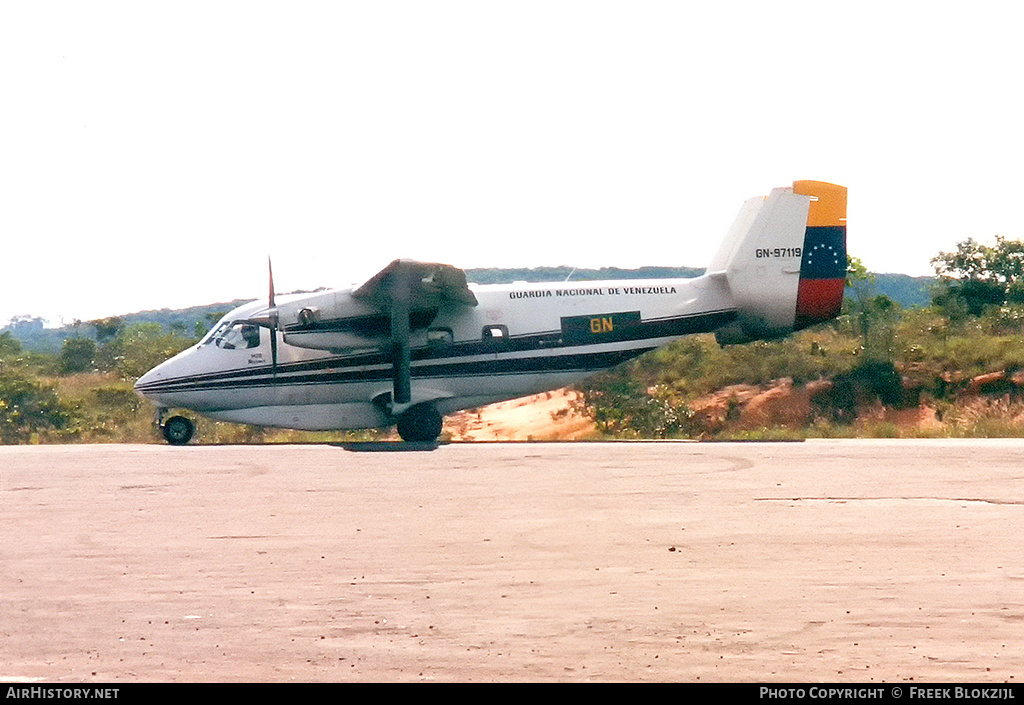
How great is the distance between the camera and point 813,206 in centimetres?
2219

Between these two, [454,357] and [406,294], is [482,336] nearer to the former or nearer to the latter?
[454,357]

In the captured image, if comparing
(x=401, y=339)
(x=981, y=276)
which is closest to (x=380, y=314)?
(x=401, y=339)

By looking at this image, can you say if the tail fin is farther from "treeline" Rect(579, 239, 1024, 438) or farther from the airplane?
"treeline" Rect(579, 239, 1024, 438)

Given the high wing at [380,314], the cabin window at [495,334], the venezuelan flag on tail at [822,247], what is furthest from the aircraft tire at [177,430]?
the venezuelan flag on tail at [822,247]

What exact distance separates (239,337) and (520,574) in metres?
14.7

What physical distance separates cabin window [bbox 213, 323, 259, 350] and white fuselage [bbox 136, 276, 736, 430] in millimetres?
42

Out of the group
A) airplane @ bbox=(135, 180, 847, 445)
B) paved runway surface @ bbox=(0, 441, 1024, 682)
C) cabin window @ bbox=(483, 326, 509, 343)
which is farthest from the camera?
cabin window @ bbox=(483, 326, 509, 343)

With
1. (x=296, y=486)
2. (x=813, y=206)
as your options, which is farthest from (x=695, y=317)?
(x=296, y=486)

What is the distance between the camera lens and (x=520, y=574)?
8156 millimetres

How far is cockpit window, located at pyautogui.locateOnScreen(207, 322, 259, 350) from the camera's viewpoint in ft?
71.4

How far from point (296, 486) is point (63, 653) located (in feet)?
24.2

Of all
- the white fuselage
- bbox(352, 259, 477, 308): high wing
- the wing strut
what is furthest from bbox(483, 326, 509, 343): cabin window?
the wing strut
